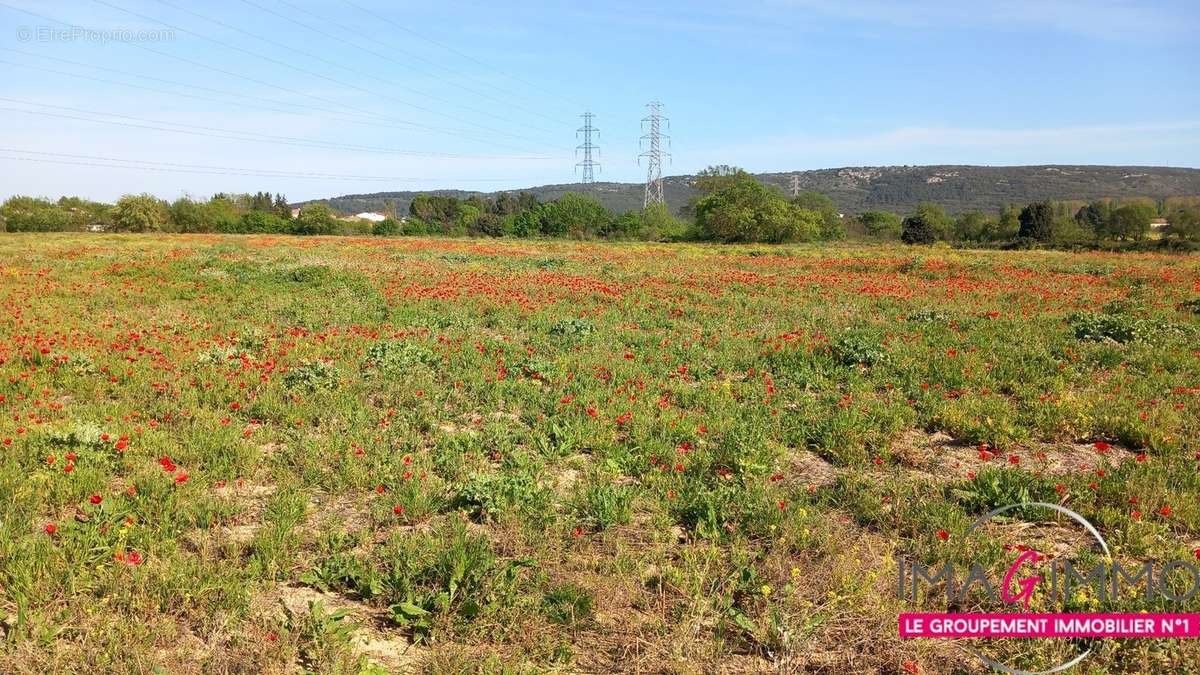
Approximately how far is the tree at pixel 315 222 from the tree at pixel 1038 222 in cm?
8487

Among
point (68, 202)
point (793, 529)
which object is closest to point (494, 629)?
point (793, 529)

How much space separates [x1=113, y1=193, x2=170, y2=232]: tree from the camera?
269ft

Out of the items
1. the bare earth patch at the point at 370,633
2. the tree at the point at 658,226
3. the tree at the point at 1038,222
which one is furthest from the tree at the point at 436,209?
the bare earth patch at the point at 370,633

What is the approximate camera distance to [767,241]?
→ 7256cm

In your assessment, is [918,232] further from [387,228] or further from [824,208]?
[387,228]

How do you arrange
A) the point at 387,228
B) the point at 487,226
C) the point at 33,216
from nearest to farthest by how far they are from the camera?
the point at 33,216 → the point at 387,228 → the point at 487,226

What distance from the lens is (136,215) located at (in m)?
81.8

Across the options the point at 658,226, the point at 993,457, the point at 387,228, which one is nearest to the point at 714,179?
the point at 658,226

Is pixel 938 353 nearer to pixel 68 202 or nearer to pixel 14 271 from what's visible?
pixel 14 271

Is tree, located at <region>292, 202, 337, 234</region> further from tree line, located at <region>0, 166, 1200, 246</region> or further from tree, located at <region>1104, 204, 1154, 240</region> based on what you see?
tree, located at <region>1104, 204, 1154, 240</region>

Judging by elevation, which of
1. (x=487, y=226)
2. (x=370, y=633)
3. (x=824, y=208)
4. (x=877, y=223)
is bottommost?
(x=370, y=633)

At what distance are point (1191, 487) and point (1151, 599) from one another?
6.93 ft

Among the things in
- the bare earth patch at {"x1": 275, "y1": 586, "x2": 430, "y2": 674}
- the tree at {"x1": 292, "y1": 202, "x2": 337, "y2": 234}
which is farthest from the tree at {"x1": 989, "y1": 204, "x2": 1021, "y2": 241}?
the bare earth patch at {"x1": 275, "y1": 586, "x2": 430, "y2": 674}

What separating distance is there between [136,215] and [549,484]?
97862 millimetres
